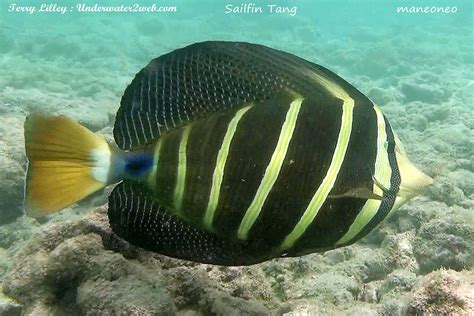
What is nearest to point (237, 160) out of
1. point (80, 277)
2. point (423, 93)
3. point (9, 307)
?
point (80, 277)

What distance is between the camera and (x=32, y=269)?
1697 mm

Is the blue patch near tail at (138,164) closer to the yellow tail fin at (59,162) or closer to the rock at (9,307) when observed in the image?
the yellow tail fin at (59,162)

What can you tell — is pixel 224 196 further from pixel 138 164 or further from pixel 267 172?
pixel 138 164

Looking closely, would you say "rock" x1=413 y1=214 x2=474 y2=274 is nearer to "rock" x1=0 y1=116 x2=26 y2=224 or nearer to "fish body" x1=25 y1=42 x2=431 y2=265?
"fish body" x1=25 y1=42 x2=431 y2=265

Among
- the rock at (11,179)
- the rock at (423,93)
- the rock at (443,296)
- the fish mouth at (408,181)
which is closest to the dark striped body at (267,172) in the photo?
the fish mouth at (408,181)

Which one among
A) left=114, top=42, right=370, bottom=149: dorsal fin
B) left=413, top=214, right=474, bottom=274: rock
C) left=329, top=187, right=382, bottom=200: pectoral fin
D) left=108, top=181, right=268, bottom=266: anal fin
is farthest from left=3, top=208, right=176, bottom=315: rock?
left=413, top=214, right=474, bottom=274: rock

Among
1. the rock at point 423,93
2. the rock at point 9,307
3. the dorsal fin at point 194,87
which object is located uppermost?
the rock at point 423,93

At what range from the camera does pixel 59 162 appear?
1.11 meters

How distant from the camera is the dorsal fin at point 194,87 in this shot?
121 cm

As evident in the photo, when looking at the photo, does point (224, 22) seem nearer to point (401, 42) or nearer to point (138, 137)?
point (401, 42)

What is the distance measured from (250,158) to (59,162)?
18.9 inches

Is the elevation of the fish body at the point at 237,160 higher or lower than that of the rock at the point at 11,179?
higher

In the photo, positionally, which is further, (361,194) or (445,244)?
(445,244)

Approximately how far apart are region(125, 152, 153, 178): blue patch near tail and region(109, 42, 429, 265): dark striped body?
19 millimetres
